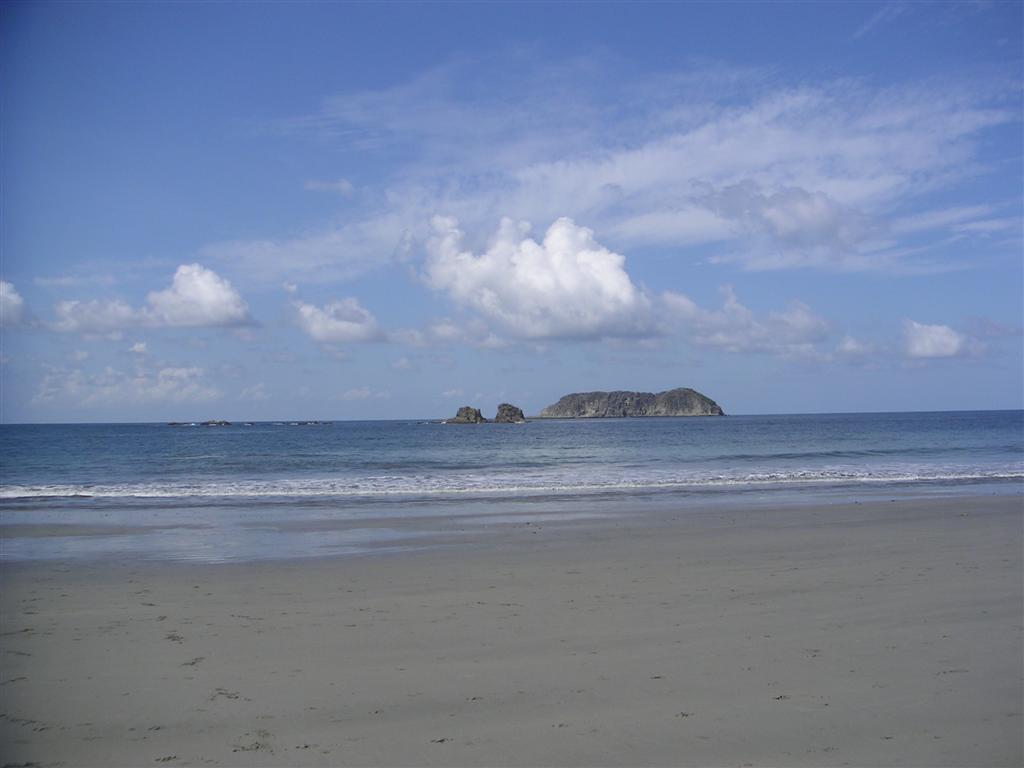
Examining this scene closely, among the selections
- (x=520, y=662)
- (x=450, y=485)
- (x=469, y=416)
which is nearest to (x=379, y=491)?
(x=450, y=485)

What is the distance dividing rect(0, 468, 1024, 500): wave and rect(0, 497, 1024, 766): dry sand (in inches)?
541

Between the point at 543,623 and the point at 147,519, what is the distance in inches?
556

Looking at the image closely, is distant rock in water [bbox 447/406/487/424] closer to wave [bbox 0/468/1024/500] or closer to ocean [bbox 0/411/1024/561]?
ocean [bbox 0/411/1024/561]

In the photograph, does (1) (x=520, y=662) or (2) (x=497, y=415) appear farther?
(2) (x=497, y=415)

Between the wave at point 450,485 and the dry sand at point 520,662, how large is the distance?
13.7 metres

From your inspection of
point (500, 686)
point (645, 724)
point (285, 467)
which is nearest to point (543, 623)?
point (500, 686)

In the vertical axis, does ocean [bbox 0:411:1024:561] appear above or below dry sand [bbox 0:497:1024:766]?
below

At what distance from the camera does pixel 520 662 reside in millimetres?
6543

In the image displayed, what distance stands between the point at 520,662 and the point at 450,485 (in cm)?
2139

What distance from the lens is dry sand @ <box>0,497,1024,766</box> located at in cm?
495

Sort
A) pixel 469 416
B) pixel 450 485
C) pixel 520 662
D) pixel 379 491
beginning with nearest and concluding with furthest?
pixel 520 662 < pixel 379 491 < pixel 450 485 < pixel 469 416

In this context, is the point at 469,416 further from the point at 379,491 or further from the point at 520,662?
the point at 520,662

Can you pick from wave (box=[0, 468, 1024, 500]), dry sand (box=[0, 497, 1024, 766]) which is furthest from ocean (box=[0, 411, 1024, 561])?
dry sand (box=[0, 497, 1024, 766])

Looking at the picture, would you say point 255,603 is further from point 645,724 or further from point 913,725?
point 913,725
